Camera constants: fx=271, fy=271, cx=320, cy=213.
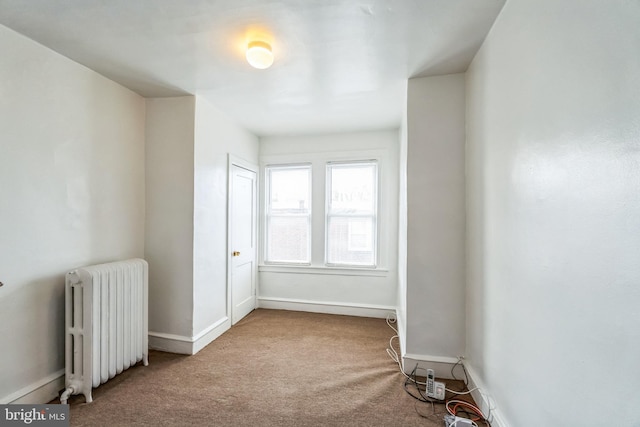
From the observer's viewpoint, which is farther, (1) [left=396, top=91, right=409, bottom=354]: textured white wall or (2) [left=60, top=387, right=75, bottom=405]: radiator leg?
(1) [left=396, top=91, right=409, bottom=354]: textured white wall

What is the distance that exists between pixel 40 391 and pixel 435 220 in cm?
316

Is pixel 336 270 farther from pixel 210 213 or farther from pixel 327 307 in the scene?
pixel 210 213

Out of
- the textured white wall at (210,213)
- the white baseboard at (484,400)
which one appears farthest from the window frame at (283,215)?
the white baseboard at (484,400)

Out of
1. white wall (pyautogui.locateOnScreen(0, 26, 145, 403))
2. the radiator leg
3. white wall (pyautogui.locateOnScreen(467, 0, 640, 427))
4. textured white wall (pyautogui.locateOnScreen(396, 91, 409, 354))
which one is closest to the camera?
white wall (pyautogui.locateOnScreen(467, 0, 640, 427))

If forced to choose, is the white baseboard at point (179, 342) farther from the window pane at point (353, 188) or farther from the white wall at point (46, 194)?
the window pane at point (353, 188)

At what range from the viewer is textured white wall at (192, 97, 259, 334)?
8.84 feet

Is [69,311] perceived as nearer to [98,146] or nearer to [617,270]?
[98,146]

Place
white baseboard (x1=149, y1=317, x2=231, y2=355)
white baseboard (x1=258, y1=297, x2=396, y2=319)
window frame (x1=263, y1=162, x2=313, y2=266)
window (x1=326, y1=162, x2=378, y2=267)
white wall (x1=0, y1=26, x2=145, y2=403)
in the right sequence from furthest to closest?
window frame (x1=263, y1=162, x2=313, y2=266) → window (x1=326, y1=162, x2=378, y2=267) → white baseboard (x1=258, y1=297, x2=396, y2=319) → white baseboard (x1=149, y1=317, x2=231, y2=355) → white wall (x1=0, y1=26, x2=145, y2=403)

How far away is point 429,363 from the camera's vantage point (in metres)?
2.27

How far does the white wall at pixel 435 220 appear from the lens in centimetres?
225

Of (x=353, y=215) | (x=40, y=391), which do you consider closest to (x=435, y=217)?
(x=353, y=215)

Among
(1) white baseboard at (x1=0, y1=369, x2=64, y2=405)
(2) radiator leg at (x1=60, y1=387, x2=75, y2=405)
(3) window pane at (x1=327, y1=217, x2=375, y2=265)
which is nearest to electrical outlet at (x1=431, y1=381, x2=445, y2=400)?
(3) window pane at (x1=327, y1=217, x2=375, y2=265)

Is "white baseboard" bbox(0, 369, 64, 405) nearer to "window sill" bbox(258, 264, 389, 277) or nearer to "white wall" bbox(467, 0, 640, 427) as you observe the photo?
"window sill" bbox(258, 264, 389, 277)

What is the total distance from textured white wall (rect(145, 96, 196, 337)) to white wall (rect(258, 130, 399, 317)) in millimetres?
1457
